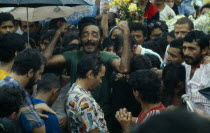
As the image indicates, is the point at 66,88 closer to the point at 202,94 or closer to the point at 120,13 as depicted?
the point at 202,94

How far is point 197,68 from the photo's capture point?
4270mm

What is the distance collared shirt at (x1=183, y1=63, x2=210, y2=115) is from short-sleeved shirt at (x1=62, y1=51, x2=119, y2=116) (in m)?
1.09

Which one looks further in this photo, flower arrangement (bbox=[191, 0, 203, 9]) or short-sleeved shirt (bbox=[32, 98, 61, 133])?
flower arrangement (bbox=[191, 0, 203, 9])

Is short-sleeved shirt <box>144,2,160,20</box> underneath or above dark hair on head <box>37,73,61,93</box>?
above

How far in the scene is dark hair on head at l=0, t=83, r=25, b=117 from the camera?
2877 mm

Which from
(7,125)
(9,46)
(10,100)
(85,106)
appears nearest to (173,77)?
(85,106)

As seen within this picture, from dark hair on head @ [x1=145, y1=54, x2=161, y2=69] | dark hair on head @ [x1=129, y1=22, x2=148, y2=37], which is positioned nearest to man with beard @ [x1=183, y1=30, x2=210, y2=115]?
dark hair on head @ [x1=145, y1=54, x2=161, y2=69]

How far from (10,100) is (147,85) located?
1536mm

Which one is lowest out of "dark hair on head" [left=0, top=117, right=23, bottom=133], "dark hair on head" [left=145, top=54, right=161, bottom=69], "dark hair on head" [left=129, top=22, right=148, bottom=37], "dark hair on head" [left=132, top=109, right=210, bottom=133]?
"dark hair on head" [left=0, top=117, right=23, bottom=133]

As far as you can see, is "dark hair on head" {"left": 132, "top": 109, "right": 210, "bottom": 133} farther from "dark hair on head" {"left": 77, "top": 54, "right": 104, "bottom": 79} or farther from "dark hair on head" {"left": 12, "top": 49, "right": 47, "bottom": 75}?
"dark hair on head" {"left": 77, "top": 54, "right": 104, "bottom": 79}

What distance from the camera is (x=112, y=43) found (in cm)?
628

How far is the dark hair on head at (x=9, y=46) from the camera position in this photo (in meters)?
3.78

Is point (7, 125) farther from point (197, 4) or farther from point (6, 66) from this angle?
point (197, 4)

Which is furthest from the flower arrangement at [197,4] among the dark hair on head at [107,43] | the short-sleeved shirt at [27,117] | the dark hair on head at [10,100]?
the dark hair on head at [10,100]
